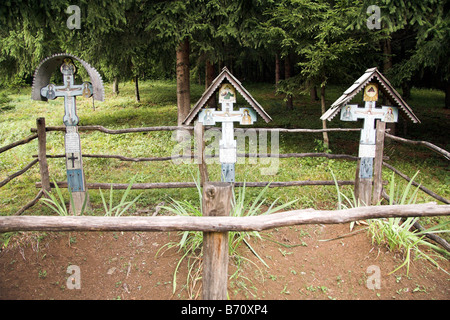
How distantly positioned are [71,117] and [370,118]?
14.4ft

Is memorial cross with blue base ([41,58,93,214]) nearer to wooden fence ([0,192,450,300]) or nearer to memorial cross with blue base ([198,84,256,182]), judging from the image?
memorial cross with blue base ([198,84,256,182])

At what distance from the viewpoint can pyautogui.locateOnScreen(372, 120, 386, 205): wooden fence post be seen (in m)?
5.08

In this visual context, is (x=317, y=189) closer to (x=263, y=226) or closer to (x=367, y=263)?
(x=367, y=263)

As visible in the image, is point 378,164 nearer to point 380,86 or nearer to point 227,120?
point 380,86

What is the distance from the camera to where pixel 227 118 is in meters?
5.05

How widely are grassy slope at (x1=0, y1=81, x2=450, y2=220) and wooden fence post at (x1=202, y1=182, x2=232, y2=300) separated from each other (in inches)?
95.4

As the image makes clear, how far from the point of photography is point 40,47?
368 inches

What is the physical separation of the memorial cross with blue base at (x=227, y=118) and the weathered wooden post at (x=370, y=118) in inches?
44.5

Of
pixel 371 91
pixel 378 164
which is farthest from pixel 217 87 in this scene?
pixel 378 164

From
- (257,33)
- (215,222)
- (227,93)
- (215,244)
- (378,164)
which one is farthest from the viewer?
(257,33)

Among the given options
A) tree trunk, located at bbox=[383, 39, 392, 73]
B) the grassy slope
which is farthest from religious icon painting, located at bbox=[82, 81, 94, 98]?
tree trunk, located at bbox=[383, 39, 392, 73]

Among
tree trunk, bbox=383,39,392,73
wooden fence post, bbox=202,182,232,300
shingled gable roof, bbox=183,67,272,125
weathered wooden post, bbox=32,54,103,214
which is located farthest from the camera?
tree trunk, bbox=383,39,392,73

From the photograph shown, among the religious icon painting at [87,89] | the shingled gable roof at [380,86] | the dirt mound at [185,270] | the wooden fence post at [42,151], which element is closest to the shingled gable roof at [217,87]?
the shingled gable roof at [380,86]
